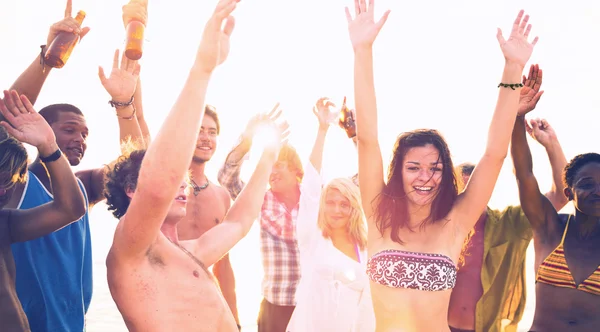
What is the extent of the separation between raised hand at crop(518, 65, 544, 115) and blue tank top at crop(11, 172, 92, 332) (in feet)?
10.6

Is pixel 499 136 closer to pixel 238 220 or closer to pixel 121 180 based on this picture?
pixel 238 220

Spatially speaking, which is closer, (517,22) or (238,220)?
(238,220)

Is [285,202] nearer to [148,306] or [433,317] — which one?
[433,317]

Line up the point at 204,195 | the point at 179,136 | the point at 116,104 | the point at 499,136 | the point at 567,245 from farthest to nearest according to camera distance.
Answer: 1. the point at 204,195
2. the point at 567,245
3. the point at 116,104
4. the point at 499,136
5. the point at 179,136

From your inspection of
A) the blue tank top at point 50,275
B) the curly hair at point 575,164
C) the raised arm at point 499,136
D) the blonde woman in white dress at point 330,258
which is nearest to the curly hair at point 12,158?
the blue tank top at point 50,275

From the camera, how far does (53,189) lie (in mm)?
3793

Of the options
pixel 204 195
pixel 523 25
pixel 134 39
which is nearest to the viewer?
pixel 523 25

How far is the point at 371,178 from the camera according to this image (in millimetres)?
4164

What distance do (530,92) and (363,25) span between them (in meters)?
1.46

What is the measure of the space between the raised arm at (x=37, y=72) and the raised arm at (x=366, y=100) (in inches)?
83.3

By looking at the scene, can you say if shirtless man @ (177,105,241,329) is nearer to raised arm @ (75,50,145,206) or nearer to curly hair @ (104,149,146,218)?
raised arm @ (75,50,145,206)

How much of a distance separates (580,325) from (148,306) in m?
3.42

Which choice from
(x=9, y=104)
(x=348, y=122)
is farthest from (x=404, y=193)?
(x=348, y=122)

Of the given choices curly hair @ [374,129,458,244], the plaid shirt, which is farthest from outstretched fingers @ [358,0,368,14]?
the plaid shirt
